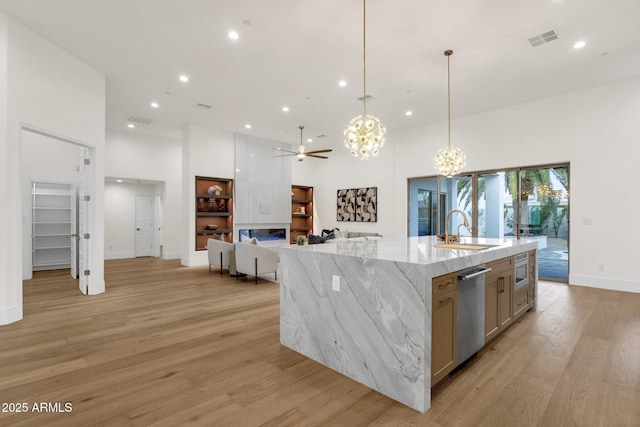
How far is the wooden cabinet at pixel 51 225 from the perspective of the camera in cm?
751

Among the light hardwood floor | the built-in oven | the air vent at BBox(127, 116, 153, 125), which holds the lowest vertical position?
the light hardwood floor

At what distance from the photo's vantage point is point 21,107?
408 cm

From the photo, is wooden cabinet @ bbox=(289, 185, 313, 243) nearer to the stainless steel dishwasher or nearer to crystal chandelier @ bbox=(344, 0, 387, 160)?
crystal chandelier @ bbox=(344, 0, 387, 160)

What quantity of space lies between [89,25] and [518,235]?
8696 millimetres

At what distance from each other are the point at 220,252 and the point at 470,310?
5.88 meters

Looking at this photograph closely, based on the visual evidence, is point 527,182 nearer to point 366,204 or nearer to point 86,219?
point 366,204

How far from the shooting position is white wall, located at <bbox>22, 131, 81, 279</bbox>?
6.70 meters

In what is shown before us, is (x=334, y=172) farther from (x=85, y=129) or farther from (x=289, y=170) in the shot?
(x=85, y=129)

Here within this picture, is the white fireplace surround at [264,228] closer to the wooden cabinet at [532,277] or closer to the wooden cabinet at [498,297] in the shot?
the wooden cabinet at [532,277]

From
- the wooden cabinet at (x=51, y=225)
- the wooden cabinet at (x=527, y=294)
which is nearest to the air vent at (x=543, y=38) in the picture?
the wooden cabinet at (x=527, y=294)

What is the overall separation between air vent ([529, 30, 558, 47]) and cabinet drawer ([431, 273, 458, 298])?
398 centimetres

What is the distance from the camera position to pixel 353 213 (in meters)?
10.5

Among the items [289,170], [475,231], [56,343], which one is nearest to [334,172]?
[289,170]

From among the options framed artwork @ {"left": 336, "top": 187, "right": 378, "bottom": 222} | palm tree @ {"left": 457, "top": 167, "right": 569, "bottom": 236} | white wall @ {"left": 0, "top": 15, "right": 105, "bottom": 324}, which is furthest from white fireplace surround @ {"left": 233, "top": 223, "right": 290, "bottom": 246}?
palm tree @ {"left": 457, "top": 167, "right": 569, "bottom": 236}
